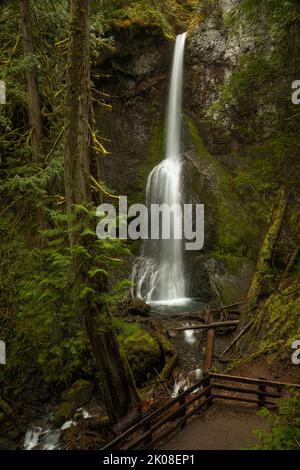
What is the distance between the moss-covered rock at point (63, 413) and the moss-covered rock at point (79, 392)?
180 mm

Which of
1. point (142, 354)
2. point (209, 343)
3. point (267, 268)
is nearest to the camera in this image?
point (142, 354)

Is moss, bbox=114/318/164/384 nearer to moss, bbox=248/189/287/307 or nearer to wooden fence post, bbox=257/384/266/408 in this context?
moss, bbox=248/189/287/307

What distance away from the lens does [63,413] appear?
27.8 feet

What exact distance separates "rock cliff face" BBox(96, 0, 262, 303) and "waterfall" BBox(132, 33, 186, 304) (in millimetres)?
528

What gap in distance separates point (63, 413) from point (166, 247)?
1036cm

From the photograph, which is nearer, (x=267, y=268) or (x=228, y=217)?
(x=267, y=268)

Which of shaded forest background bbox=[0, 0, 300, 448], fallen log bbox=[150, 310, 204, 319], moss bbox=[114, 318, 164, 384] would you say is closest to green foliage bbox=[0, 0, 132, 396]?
shaded forest background bbox=[0, 0, 300, 448]

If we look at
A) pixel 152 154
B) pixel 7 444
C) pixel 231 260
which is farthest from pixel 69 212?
pixel 152 154

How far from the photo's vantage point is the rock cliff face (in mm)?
17031

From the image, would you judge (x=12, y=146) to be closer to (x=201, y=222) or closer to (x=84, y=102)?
(x=84, y=102)

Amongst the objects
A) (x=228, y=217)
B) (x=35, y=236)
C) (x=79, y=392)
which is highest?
(x=228, y=217)

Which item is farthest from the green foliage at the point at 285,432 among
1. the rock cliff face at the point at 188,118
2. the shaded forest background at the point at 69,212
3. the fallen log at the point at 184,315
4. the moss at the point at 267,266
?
the rock cliff face at the point at 188,118

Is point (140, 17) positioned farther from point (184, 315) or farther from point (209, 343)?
point (209, 343)

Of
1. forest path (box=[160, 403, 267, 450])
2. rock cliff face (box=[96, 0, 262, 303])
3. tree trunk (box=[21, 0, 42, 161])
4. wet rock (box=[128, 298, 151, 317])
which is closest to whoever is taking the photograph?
forest path (box=[160, 403, 267, 450])
